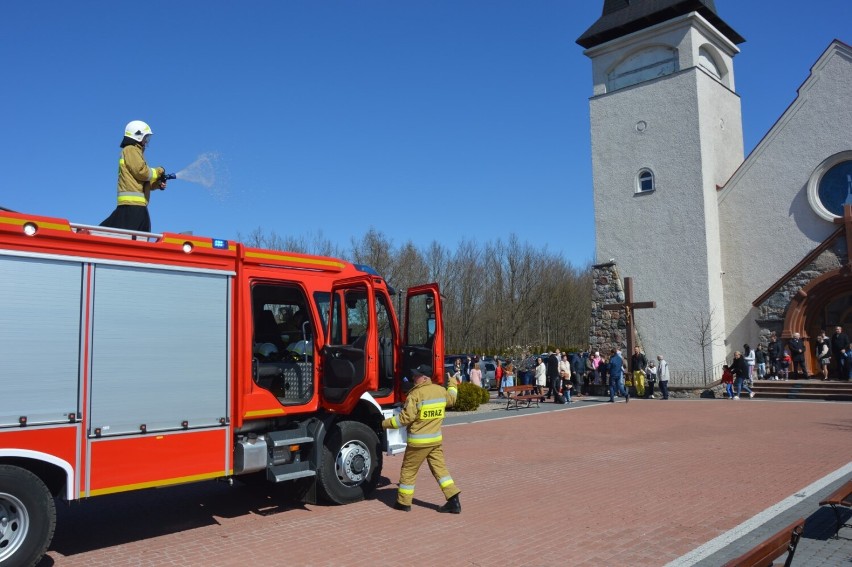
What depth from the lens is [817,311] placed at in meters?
23.8

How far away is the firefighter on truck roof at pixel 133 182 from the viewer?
745 cm

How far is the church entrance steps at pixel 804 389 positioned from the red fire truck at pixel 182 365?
17.9 meters

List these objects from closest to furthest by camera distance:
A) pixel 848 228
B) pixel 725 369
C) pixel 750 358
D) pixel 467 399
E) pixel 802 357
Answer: pixel 467 399 → pixel 848 228 → pixel 725 369 → pixel 802 357 → pixel 750 358

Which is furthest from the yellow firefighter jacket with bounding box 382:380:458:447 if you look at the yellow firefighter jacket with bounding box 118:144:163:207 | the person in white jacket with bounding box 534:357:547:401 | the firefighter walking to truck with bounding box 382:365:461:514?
the person in white jacket with bounding box 534:357:547:401

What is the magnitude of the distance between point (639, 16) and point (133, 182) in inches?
960

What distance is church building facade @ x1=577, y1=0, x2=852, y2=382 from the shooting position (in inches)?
939

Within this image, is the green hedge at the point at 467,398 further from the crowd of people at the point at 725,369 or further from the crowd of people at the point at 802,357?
the crowd of people at the point at 802,357

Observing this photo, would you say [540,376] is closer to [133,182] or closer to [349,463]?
[349,463]

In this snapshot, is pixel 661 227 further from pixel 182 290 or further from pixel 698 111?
pixel 182 290

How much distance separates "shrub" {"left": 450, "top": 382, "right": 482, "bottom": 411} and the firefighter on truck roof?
1365cm

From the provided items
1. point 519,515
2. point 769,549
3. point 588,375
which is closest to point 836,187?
point 588,375

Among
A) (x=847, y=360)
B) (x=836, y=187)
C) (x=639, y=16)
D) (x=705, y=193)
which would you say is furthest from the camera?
(x=639, y=16)

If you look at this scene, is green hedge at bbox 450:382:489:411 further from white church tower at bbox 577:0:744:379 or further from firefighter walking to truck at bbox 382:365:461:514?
firefighter walking to truck at bbox 382:365:461:514

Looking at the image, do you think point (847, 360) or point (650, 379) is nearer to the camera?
point (847, 360)
